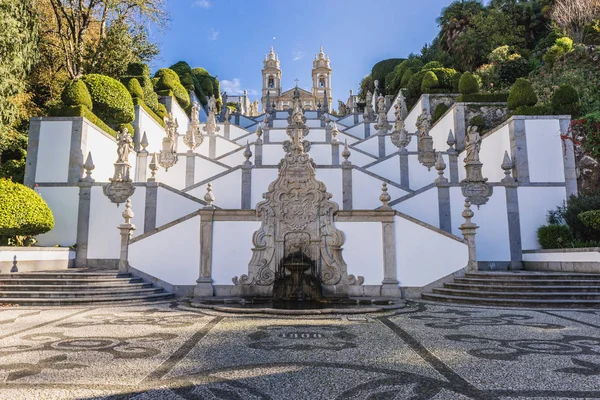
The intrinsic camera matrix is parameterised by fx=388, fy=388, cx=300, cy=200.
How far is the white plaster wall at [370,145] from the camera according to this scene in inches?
810

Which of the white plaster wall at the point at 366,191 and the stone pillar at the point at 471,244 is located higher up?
the white plaster wall at the point at 366,191

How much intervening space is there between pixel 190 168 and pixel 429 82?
592 inches

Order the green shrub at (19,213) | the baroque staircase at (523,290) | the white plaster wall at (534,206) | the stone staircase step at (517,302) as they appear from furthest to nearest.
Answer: the white plaster wall at (534,206) → the green shrub at (19,213) → the baroque staircase at (523,290) → the stone staircase step at (517,302)

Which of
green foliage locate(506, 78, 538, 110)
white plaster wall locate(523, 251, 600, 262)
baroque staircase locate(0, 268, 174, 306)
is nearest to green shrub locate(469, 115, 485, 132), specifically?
green foliage locate(506, 78, 538, 110)

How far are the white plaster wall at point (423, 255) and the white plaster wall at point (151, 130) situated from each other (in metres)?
13.7

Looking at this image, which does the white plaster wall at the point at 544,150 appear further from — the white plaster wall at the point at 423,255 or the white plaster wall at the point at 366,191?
the white plaster wall at the point at 423,255

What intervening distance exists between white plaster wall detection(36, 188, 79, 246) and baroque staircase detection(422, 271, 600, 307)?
35.8ft

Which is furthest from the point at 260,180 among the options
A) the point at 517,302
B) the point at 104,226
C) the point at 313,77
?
the point at 313,77

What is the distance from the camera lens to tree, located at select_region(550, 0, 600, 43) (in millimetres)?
23531

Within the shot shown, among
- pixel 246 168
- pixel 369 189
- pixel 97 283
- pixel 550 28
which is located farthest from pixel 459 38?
pixel 97 283

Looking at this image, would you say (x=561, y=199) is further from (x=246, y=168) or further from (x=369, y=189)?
(x=246, y=168)

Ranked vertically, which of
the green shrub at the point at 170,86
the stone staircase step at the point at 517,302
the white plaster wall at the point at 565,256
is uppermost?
the green shrub at the point at 170,86

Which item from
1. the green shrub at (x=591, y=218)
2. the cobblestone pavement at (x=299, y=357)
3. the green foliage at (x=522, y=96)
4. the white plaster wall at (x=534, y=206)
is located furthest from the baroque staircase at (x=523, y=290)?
the green foliage at (x=522, y=96)

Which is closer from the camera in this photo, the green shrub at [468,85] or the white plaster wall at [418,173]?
the white plaster wall at [418,173]
